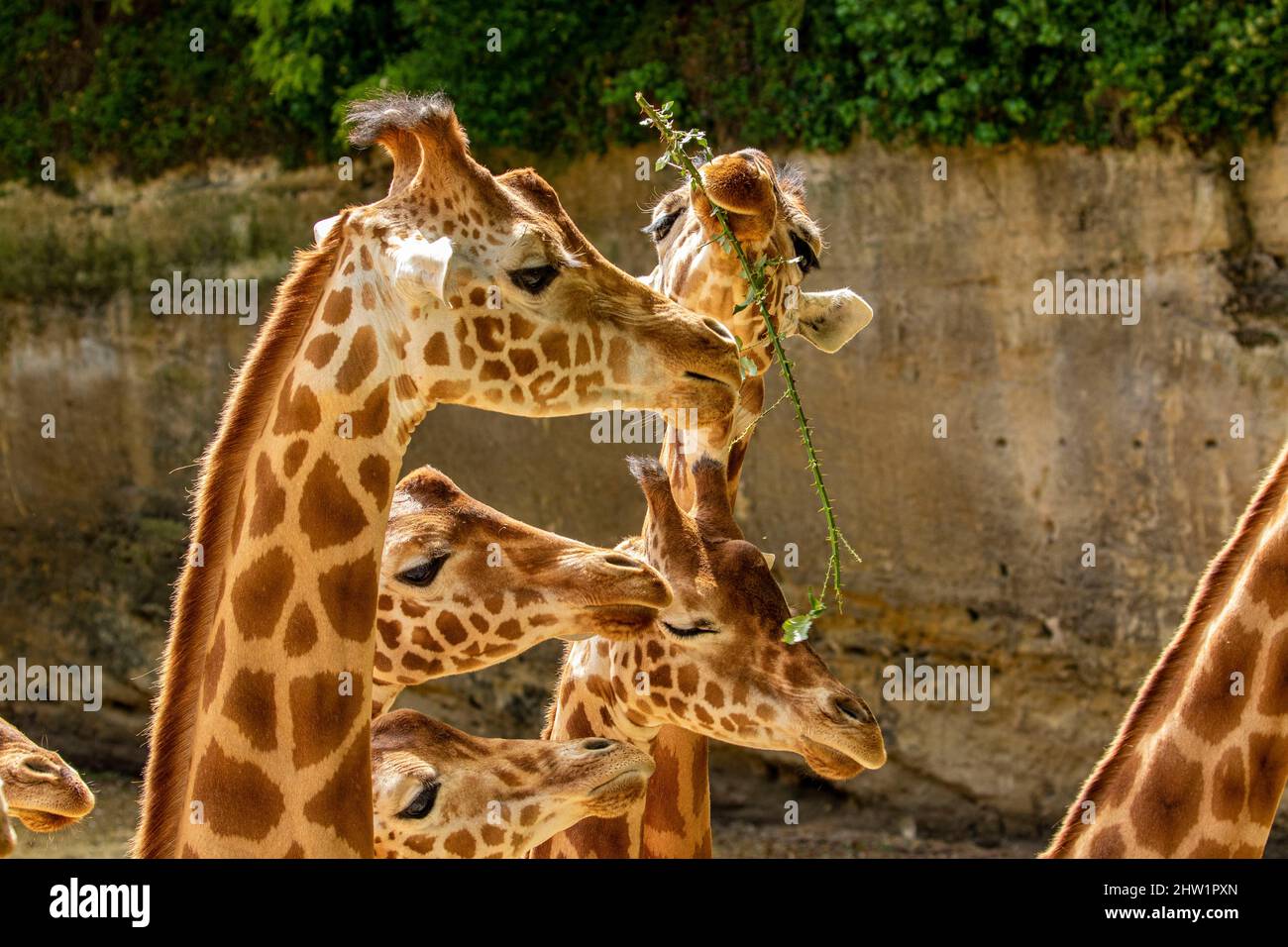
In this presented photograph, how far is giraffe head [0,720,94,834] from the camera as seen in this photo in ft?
10.1

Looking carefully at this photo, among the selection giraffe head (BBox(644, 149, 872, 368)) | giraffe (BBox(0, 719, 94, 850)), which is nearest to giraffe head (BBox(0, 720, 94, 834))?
giraffe (BBox(0, 719, 94, 850))

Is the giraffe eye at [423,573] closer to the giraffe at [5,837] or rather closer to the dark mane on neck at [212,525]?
the dark mane on neck at [212,525]

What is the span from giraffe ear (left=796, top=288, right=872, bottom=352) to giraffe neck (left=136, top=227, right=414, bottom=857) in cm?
166

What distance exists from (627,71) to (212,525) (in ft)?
23.6

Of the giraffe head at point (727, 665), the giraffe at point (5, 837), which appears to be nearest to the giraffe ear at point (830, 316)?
the giraffe head at point (727, 665)

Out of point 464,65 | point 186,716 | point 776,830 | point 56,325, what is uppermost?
point 464,65

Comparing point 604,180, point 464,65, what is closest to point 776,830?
point 604,180

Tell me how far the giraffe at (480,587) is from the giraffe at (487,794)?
25cm

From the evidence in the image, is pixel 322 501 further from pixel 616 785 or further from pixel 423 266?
pixel 616 785

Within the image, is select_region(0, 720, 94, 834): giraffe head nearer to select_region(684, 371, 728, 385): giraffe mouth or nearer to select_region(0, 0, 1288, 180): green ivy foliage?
select_region(684, 371, 728, 385): giraffe mouth

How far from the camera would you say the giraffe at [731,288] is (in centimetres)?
408

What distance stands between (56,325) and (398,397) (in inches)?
339
